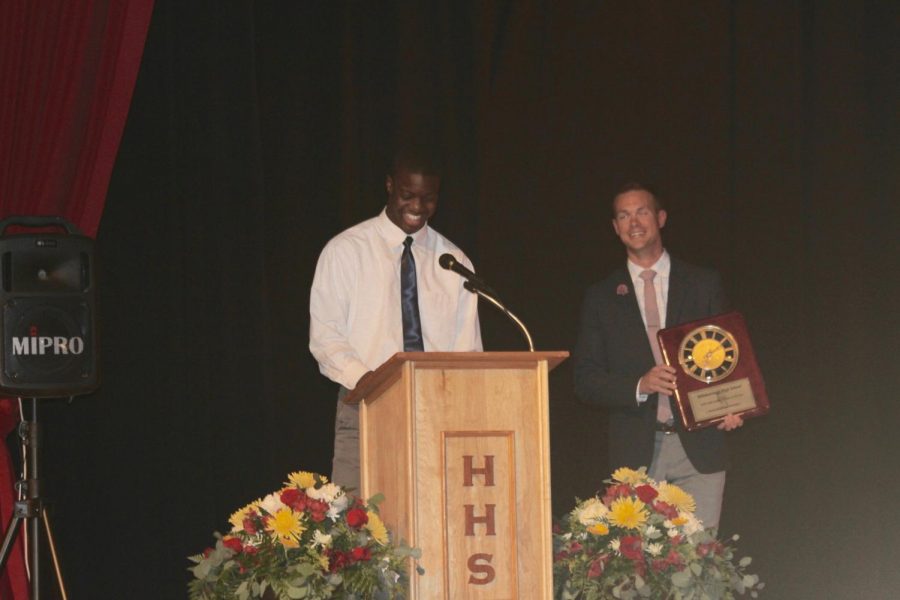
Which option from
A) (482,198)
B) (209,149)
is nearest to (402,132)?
(482,198)

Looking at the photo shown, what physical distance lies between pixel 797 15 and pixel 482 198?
1.57 m

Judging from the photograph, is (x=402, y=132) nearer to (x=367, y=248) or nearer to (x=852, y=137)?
(x=367, y=248)

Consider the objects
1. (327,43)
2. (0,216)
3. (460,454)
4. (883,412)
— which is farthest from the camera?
(883,412)

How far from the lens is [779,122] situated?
557cm

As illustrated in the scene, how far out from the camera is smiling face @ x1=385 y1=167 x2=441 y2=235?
4.21 meters

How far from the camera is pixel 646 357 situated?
4.57m

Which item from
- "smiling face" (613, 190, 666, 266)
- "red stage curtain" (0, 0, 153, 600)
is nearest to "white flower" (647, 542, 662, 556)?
"smiling face" (613, 190, 666, 266)

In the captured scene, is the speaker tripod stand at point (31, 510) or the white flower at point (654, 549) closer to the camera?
the white flower at point (654, 549)

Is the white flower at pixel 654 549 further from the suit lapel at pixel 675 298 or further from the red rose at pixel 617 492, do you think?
the suit lapel at pixel 675 298

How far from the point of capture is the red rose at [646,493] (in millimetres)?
3654

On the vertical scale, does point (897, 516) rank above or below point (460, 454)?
below

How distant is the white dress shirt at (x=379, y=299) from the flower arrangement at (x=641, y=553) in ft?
2.60

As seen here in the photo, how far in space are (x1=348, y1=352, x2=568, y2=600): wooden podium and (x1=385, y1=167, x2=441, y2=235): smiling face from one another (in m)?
1.14

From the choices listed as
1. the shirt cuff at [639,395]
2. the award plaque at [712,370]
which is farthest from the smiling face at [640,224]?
the shirt cuff at [639,395]
